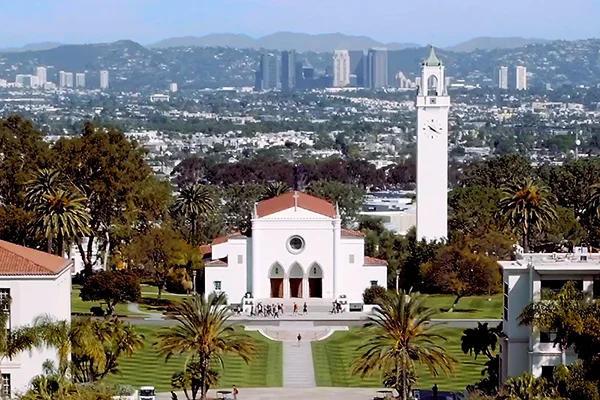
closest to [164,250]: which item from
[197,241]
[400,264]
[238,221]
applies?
[197,241]

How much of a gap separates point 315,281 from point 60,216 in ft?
51.9

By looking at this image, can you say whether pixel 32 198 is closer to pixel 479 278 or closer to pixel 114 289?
pixel 114 289

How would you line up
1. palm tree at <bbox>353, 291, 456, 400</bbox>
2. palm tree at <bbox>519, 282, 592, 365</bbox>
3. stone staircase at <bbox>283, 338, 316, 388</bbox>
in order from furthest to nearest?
1. stone staircase at <bbox>283, 338, 316, 388</bbox>
2. palm tree at <bbox>353, 291, 456, 400</bbox>
3. palm tree at <bbox>519, 282, 592, 365</bbox>

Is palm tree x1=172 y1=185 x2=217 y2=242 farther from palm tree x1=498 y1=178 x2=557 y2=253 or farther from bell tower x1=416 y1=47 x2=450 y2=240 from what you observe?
palm tree x1=498 y1=178 x2=557 y2=253

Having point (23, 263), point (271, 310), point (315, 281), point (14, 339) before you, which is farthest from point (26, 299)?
point (315, 281)

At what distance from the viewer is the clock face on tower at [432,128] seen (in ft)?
299

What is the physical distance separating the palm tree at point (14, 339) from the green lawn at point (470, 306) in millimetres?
29287

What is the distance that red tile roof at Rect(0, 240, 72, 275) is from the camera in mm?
46969

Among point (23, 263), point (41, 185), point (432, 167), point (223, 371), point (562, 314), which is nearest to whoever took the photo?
point (562, 314)

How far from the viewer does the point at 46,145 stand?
283 ft

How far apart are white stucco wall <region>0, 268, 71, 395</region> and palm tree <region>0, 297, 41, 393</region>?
32 centimetres

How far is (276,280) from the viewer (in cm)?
7969

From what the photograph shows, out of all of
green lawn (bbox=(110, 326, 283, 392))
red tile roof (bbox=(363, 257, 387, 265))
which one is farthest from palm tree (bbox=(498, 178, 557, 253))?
green lawn (bbox=(110, 326, 283, 392))

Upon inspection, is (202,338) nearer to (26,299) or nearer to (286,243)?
(26,299)
